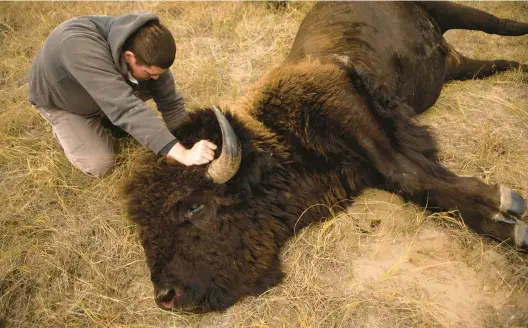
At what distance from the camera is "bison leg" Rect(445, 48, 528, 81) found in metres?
4.29

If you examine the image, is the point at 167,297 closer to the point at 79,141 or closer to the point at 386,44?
the point at 79,141

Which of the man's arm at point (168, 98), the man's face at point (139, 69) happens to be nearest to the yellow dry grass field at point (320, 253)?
the man's arm at point (168, 98)

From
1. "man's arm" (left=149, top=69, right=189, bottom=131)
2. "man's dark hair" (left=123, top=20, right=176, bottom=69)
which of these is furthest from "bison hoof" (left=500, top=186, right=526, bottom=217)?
"man's arm" (left=149, top=69, right=189, bottom=131)

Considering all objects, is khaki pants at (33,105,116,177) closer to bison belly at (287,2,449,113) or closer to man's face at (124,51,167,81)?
man's face at (124,51,167,81)

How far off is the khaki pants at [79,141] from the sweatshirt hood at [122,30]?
3.16ft

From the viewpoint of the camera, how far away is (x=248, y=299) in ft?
8.27

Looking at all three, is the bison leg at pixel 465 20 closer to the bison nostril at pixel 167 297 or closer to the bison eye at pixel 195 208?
the bison eye at pixel 195 208

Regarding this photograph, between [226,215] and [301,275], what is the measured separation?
69 centimetres

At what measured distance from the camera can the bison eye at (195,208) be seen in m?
2.47

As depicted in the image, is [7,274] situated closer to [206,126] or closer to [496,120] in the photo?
[206,126]

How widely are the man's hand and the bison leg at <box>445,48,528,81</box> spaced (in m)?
3.27

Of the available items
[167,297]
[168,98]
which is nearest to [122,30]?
[168,98]

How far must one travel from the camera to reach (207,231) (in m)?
2.47

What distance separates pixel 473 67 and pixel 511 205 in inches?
98.2
